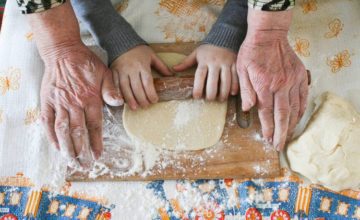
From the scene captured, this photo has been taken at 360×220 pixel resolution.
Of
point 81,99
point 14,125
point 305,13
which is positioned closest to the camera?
point 81,99

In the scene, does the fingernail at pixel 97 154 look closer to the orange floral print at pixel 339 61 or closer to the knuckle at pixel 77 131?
the knuckle at pixel 77 131

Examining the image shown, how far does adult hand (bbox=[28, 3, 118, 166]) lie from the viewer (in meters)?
0.92

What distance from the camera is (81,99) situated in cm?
93

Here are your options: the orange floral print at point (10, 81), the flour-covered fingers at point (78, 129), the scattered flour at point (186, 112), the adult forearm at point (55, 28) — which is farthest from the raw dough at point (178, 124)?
the orange floral print at point (10, 81)

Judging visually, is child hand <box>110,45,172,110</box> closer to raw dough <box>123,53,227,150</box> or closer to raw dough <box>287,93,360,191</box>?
raw dough <box>123,53,227,150</box>

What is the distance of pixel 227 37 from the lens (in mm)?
1025

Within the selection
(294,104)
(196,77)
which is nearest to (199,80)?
(196,77)

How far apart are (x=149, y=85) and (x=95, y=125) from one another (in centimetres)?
16

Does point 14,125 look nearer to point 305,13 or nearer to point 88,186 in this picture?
point 88,186

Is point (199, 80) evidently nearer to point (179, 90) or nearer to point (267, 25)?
point (179, 90)

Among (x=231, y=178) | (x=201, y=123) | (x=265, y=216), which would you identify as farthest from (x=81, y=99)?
(x=265, y=216)

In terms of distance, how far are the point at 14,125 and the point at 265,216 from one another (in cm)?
67

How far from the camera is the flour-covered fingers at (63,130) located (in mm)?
911

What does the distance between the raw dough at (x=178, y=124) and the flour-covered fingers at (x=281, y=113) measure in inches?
5.0
